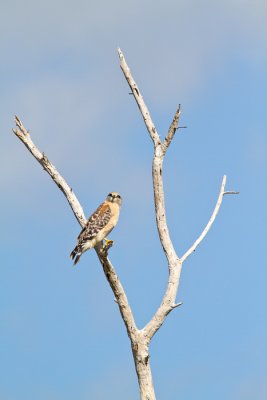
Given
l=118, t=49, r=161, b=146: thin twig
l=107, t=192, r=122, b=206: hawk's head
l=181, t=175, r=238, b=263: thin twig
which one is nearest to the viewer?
l=181, t=175, r=238, b=263: thin twig

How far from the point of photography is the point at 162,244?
14.0 m

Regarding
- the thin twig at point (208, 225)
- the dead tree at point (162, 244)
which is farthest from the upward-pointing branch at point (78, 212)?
the thin twig at point (208, 225)

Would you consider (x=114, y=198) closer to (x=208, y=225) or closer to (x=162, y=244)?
(x=162, y=244)

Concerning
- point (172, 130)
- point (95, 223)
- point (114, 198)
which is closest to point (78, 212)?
point (95, 223)

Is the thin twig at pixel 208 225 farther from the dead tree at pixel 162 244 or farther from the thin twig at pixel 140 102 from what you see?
the thin twig at pixel 140 102

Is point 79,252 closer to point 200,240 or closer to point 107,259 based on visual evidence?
point 107,259

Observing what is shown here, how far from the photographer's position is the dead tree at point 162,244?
43.3 ft

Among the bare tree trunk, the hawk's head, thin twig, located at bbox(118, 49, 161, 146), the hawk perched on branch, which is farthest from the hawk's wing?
the bare tree trunk

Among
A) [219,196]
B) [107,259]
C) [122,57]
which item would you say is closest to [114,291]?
[107,259]

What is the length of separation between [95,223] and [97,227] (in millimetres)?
98

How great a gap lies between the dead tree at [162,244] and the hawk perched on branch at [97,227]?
20 cm

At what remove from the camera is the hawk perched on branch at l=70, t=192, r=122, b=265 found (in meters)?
13.3

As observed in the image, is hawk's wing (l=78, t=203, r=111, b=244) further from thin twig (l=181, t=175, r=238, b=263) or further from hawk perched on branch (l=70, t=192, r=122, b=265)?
thin twig (l=181, t=175, r=238, b=263)

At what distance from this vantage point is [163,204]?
46.1ft
